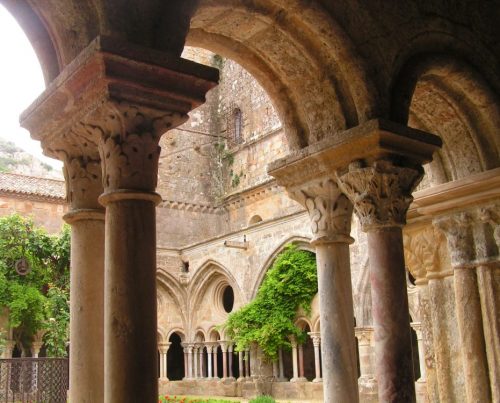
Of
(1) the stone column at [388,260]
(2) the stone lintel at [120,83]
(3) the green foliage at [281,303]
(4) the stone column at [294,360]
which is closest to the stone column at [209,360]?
(3) the green foliage at [281,303]

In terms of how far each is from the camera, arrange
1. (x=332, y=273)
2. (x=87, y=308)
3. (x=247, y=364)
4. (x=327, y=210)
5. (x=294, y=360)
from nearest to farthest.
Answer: (x=87, y=308) → (x=332, y=273) → (x=327, y=210) → (x=294, y=360) → (x=247, y=364)

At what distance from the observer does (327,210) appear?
4543 mm

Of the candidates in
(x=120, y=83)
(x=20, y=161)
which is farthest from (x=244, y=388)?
(x=20, y=161)

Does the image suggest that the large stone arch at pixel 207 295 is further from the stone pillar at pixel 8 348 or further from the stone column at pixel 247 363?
the stone pillar at pixel 8 348

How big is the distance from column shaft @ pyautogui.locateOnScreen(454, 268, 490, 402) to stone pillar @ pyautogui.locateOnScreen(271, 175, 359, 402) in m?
1.49

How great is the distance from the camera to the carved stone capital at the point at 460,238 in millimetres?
5445

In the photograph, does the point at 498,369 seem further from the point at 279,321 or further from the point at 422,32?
the point at 279,321

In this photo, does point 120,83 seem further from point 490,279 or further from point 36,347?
point 36,347

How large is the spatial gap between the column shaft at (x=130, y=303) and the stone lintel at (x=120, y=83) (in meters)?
0.48

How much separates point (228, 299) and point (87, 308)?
17.4 meters

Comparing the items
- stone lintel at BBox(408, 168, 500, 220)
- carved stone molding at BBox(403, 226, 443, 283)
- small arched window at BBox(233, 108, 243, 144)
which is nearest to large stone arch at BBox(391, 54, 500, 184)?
stone lintel at BBox(408, 168, 500, 220)

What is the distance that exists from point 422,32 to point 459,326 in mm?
2397

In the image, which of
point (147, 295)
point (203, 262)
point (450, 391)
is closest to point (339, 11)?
point (147, 295)

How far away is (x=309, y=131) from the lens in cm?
464
